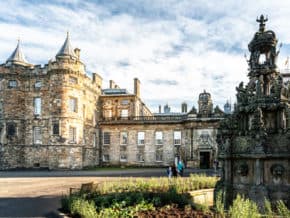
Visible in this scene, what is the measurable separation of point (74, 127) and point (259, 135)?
1171 inches

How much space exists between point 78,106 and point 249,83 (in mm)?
29206

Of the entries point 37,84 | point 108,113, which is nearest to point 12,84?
point 37,84

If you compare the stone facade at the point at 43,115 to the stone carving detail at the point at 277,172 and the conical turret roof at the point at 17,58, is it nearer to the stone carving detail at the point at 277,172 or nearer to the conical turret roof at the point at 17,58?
the conical turret roof at the point at 17,58

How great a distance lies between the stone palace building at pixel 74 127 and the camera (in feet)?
118

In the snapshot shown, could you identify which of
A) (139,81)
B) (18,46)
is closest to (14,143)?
(18,46)

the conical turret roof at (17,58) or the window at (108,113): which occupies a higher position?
the conical turret roof at (17,58)

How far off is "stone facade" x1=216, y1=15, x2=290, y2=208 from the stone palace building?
1099 inches

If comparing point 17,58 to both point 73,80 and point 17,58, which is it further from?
point 73,80

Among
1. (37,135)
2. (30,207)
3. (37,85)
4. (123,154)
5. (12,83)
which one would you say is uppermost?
(12,83)

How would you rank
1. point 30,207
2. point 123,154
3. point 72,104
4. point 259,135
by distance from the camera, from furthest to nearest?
point 123,154
point 72,104
point 30,207
point 259,135

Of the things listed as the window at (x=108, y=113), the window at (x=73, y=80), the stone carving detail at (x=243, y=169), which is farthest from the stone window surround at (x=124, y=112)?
the stone carving detail at (x=243, y=169)

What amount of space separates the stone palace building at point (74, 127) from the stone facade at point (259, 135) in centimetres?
2791

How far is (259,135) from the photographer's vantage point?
9.82 m

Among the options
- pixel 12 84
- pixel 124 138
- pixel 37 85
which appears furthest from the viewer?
pixel 124 138
